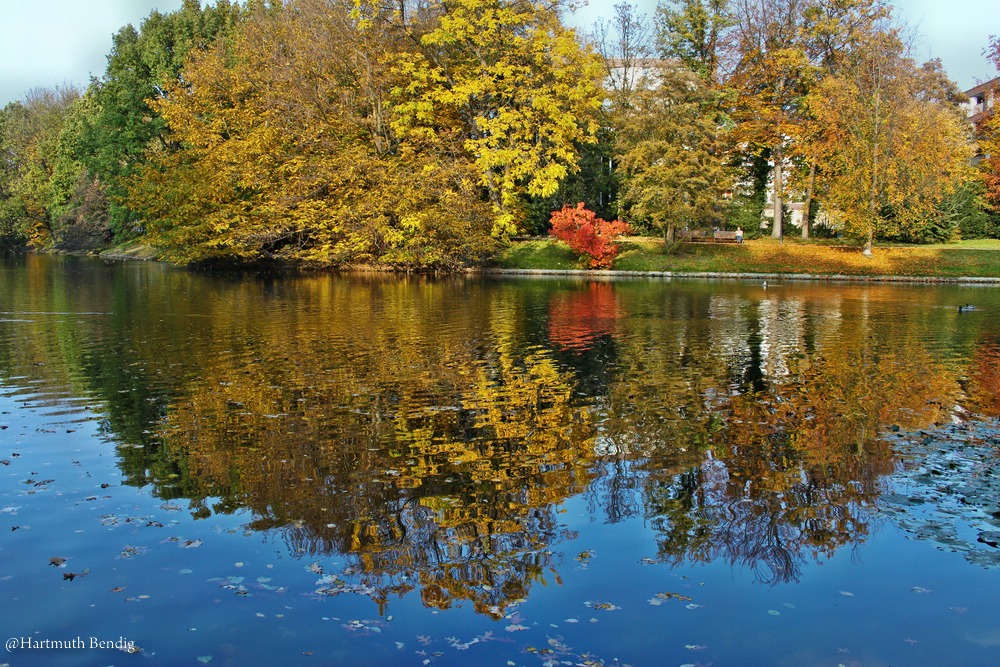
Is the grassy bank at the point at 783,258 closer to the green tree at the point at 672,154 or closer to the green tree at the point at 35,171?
the green tree at the point at 672,154

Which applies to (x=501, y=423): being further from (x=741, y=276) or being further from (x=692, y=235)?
(x=692, y=235)

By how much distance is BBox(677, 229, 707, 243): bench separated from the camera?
48.6m

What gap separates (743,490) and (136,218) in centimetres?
6537

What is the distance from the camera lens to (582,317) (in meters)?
24.2

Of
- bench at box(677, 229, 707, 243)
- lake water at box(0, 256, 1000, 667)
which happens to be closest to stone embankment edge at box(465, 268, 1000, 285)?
bench at box(677, 229, 707, 243)

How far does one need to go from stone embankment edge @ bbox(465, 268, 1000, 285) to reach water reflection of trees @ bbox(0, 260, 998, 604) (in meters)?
19.2

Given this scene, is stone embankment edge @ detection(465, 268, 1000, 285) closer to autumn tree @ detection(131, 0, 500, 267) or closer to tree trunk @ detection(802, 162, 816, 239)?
autumn tree @ detection(131, 0, 500, 267)

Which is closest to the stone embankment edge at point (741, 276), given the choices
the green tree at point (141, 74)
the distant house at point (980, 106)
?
the distant house at point (980, 106)

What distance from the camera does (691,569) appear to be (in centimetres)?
696

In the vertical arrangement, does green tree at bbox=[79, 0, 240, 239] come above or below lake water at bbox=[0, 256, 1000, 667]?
above

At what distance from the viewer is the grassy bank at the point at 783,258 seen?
1677 inches

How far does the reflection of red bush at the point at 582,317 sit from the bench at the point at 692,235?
16676 mm

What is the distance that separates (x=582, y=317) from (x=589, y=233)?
68.1 feet

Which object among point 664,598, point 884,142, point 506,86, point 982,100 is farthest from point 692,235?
point 664,598
